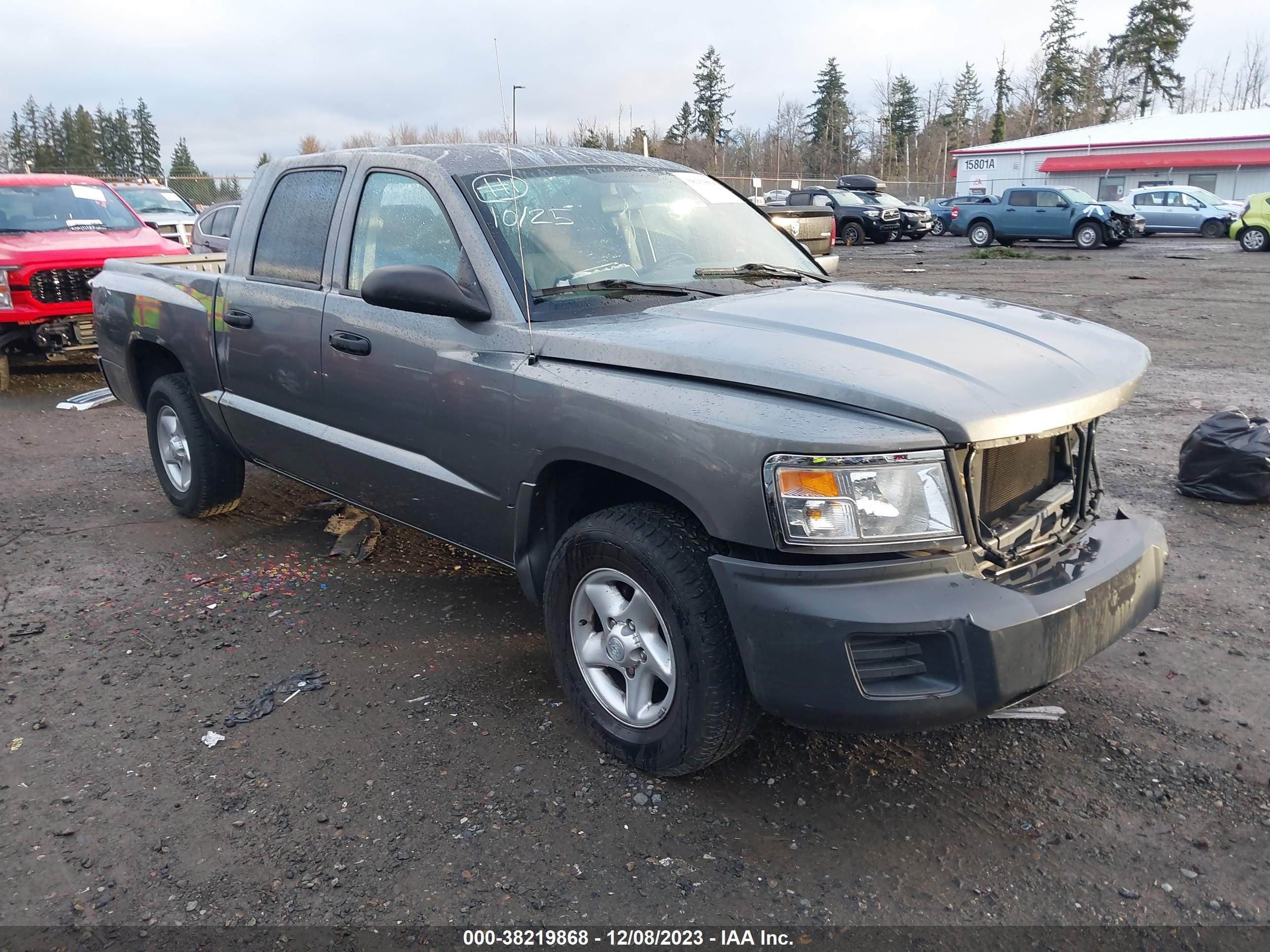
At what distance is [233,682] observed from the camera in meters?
3.65

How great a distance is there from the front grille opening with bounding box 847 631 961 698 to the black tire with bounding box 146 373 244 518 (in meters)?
3.76

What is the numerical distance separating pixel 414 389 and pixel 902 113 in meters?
84.2

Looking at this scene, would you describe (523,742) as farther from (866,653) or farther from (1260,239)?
(1260,239)

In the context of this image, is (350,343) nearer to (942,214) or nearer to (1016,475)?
(1016,475)

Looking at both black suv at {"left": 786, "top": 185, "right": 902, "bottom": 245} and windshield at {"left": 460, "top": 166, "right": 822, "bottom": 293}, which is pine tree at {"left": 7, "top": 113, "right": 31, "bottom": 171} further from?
windshield at {"left": 460, "top": 166, "right": 822, "bottom": 293}

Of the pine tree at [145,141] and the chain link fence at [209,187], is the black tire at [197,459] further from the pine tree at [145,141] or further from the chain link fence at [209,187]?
the pine tree at [145,141]

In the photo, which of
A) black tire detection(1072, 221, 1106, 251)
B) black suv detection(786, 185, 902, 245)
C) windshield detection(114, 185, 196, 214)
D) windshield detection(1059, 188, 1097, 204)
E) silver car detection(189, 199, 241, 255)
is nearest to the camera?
silver car detection(189, 199, 241, 255)

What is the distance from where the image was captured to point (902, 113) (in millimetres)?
79125

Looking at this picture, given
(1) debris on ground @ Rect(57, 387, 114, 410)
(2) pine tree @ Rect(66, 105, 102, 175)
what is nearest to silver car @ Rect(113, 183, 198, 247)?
(1) debris on ground @ Rect(57, 387, 114, 410)

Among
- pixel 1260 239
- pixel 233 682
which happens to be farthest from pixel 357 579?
pixel 1260 239

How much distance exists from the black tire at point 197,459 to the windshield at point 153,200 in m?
14.0

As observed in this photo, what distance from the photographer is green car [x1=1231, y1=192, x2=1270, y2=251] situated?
23.6 m

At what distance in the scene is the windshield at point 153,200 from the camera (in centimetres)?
1750

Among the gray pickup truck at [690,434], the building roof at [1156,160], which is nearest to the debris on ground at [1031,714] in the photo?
the gray pickup truck at [690,434]
